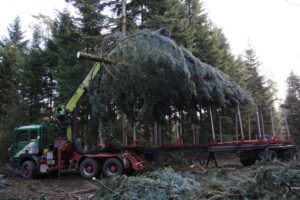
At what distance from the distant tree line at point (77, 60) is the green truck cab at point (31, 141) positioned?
187 centimetres

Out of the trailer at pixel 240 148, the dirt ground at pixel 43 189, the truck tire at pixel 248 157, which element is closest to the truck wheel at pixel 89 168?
the dirt ground at pixel 43 189

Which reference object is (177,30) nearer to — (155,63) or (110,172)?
(155,63)

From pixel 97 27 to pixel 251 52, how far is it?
66.3 ft

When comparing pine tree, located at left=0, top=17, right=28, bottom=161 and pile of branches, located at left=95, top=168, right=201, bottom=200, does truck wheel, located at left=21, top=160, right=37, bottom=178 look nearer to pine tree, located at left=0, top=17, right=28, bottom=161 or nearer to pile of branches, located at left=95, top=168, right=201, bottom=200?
pile of branches, located at left=95, top=168, right=201, bottom=200

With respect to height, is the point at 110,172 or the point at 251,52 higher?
the point at 251,52

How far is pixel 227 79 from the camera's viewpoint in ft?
42.1

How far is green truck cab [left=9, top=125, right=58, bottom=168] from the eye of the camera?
11.4m

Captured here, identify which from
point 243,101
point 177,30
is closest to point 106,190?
point 243,101

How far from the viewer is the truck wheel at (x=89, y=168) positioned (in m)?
10.3

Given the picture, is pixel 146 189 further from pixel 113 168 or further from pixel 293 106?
pixel 293 106

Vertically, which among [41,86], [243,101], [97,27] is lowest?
[243,101]

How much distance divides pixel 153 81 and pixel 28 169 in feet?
19.1

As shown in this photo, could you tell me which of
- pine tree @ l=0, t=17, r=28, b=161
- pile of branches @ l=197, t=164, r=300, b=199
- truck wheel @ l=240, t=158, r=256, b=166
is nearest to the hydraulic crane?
truck wheel @ l=240, t=158, r=256, b=166

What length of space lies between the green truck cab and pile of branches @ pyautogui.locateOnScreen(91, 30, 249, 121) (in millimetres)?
2324
